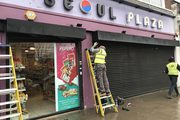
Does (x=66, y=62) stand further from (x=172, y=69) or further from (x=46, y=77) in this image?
(x=172, y=69)

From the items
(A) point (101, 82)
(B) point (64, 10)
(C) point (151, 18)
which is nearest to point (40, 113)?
(A) point (101, 82)

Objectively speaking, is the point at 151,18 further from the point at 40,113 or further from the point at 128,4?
the point at 40,113

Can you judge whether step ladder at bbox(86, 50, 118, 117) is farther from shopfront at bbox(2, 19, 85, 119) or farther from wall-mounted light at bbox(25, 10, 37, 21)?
wall-mounted light at bbox(25, 10, 37, 21)

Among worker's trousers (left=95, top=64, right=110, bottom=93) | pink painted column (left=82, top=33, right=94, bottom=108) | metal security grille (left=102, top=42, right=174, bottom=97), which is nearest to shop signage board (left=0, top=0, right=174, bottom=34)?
metal security grille (left=102, top=42, right=174, bottom=97)

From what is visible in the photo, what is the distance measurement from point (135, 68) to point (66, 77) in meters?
4.05

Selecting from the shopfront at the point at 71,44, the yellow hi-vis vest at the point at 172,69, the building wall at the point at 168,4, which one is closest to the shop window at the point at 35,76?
the shopfront at the point at 71,44

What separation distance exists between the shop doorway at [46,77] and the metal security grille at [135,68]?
185 centimetres

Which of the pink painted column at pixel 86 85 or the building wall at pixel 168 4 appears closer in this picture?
the pink painted column at pixel 86 85

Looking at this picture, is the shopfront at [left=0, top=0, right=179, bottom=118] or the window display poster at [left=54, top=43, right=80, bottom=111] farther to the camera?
the window display poster at [left=54, top=43, right=80, bottom=111]

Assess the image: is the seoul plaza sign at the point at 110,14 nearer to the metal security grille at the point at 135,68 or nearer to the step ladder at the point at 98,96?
the metal security grille at the point at 135,68

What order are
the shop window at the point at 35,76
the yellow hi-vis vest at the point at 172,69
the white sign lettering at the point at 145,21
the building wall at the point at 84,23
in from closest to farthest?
the building wall at the point at 84,23 < the shop window at the point at 35,76 < the yellow hi-vis vest at the point at 172,69 < the white sign lettering at the point at 145,21

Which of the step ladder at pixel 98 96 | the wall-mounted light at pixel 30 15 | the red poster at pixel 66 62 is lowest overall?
the step ladder at pixel 98 96

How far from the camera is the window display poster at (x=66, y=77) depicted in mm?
6914

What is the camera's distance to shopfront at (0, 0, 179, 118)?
5996mm
